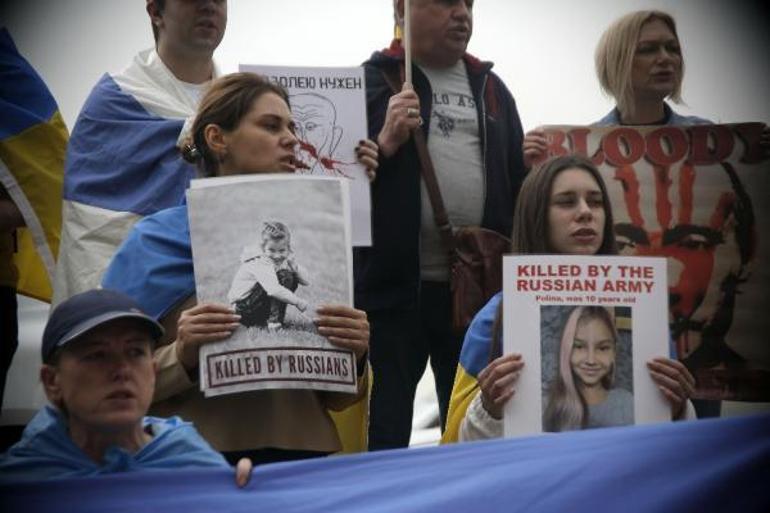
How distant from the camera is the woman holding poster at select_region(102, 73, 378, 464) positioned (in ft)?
13.6

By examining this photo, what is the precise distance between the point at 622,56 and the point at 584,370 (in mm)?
1481

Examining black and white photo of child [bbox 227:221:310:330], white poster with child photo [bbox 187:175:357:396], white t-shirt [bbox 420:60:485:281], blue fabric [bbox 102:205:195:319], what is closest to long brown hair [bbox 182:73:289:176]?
blue fabric [bbox 102:205:195:319]

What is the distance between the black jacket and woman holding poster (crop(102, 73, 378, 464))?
671 mm

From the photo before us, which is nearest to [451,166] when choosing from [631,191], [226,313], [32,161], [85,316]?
[631,191]

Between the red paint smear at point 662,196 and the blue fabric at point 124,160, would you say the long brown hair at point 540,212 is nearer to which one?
the red paint smear at point 662,196

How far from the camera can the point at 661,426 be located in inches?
162

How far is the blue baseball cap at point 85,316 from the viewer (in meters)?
Result: 3.82

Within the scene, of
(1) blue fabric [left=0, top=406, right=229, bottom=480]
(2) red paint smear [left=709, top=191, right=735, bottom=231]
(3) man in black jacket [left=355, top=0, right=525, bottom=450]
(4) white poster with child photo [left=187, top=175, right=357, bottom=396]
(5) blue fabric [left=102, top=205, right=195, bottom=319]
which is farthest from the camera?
(3) man in black jacket [left=355, top=0, right=525, bottom=450]

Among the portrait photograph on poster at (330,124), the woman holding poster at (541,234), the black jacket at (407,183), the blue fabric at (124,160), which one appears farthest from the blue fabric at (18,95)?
the woman holding poster at (541,234)

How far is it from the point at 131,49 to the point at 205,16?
1.16ft

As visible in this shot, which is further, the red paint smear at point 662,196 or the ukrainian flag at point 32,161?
the ukrainian flag at point 32,161

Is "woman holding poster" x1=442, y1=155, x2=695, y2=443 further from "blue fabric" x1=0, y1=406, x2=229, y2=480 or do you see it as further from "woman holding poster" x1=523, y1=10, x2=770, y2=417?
"blue fabric" x1=0, y1=406, x2=229, y2=480

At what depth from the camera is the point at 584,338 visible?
13.7 feet

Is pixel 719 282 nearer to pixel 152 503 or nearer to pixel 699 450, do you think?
pixel 699 450
